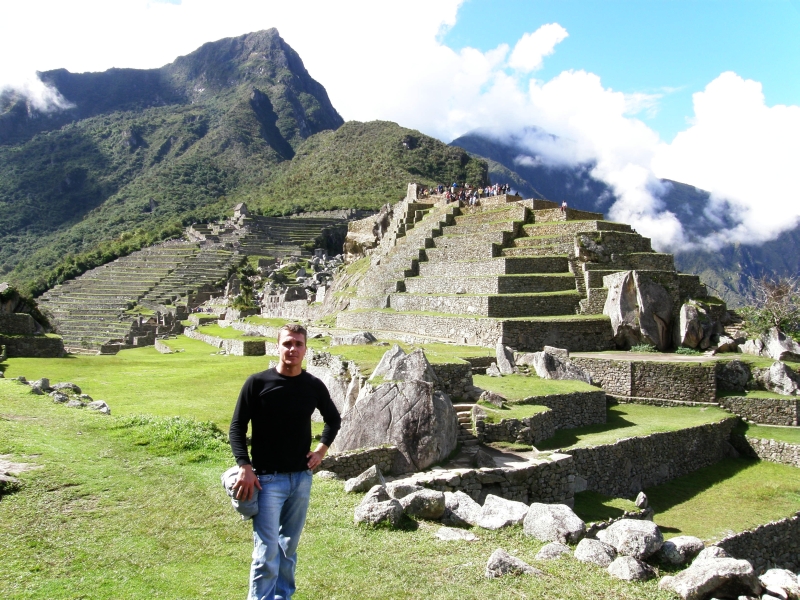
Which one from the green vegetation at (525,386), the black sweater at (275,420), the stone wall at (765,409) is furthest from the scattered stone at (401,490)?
the stone wall at (765,409)

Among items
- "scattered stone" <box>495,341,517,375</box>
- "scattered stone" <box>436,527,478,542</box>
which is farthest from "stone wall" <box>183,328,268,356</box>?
"scattered stone" <box>436,527,478,542</box>

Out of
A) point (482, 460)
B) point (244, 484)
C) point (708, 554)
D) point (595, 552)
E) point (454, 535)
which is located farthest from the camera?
point (482, 460)

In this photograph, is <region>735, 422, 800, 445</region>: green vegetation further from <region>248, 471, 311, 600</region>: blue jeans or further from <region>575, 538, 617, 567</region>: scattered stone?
<region>248, 471, 311, 600</region>: blue jeans

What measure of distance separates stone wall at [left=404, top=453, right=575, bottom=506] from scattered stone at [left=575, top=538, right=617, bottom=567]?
9.89ft

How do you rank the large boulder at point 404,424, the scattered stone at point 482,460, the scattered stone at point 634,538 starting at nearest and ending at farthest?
the scattered stone at point 634,538, the large boulder at point 404,424, the scattered stone at point 482,460

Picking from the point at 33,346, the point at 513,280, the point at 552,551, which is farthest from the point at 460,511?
the point at 33,346

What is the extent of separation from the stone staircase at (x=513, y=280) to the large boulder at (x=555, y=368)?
272cm

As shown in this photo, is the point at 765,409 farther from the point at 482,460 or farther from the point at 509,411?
the point at 482,460

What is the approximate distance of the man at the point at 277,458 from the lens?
3.83 m

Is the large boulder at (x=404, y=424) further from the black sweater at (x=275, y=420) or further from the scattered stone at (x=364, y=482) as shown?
the black sweater at (x=275, y=420)

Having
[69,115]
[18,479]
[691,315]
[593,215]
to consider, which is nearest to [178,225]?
[593,215]

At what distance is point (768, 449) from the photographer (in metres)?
14.5

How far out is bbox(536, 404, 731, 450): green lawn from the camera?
40.9ft

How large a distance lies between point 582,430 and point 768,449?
5161mm
